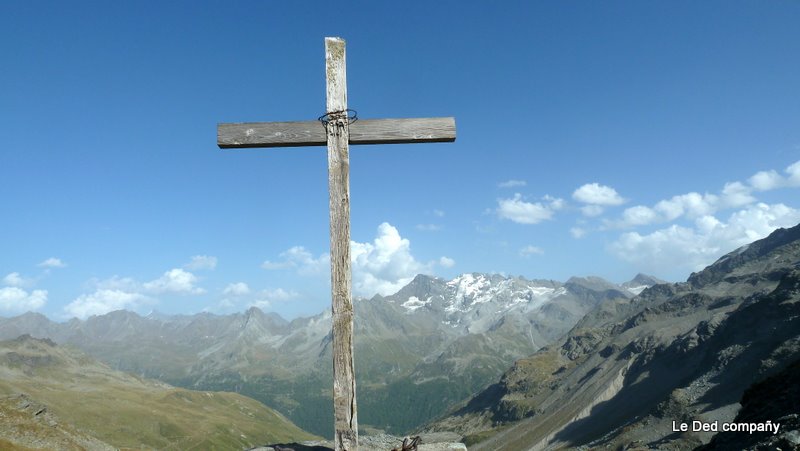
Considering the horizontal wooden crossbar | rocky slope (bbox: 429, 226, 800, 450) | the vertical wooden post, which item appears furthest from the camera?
rocky slope (bbox: 429, 226, 800, 450)

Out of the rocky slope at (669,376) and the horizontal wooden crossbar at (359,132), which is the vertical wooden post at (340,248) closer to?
the horizontal wooden crossbar at (359,132)

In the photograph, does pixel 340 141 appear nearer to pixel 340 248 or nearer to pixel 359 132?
pixel 359 132

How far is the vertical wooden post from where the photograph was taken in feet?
20.3

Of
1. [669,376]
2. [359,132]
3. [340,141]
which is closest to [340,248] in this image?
[340,141]

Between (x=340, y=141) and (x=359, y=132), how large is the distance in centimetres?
33

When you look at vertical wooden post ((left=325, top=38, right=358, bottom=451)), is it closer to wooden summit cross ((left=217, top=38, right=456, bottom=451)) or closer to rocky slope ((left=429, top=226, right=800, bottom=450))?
wooden summit cross ((left=217, top=38, right=456, bottom=451))

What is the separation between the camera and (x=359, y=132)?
23.4ft

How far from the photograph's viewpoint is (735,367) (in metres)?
106

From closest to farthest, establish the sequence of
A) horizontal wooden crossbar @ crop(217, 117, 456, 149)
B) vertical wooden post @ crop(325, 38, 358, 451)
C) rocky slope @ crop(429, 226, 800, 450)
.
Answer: vertical wooden post @ crop(325, 38, 358, 451)
horizontal wooden crossbar @ crop(217, 117, 456, 149)
rocky slope @ crop(429, 226, 800, 450)

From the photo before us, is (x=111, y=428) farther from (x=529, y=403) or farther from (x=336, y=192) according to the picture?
(x=336, y=192)

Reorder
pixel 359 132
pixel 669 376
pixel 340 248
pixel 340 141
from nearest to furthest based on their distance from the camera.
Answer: pixel 340 248
pixel 340 141
pixel 359 132
pixel 669 376

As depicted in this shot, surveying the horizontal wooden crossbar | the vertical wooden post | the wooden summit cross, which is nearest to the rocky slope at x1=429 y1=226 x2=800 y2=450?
the horizontal wooden crossbar

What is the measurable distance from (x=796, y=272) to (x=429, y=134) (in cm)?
15367

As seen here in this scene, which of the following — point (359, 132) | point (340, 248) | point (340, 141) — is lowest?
point (340, 248)
